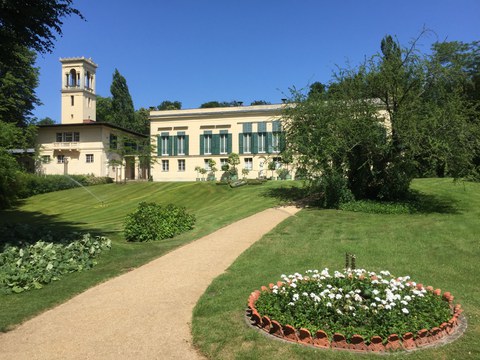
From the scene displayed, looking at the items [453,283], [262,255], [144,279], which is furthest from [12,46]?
[453,283]

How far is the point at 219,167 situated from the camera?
41.6 metres

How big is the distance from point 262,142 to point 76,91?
2688cm

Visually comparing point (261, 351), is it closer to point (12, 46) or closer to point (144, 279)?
point (144, 279)

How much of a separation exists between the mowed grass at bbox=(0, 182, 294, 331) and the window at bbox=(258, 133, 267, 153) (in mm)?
9569

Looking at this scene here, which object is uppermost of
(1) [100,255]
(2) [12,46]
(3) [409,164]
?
(2) [12,46]

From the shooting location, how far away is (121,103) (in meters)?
64.4

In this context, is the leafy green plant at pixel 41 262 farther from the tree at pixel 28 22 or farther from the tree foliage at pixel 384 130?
the tree foliage at pixel 384 130

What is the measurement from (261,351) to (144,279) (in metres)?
4.17

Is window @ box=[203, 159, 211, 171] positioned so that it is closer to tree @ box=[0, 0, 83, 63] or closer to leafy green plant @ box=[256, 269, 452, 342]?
tree @ box=[0, 0, 83, 63]

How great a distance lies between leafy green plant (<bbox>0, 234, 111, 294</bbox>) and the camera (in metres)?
7.88

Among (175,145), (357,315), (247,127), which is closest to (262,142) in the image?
(247,127)

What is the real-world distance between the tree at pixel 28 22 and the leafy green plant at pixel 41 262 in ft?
18.5

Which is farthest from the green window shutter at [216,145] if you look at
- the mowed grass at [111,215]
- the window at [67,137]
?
the window at [67,137]

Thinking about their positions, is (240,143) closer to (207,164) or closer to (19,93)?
(207,164)
